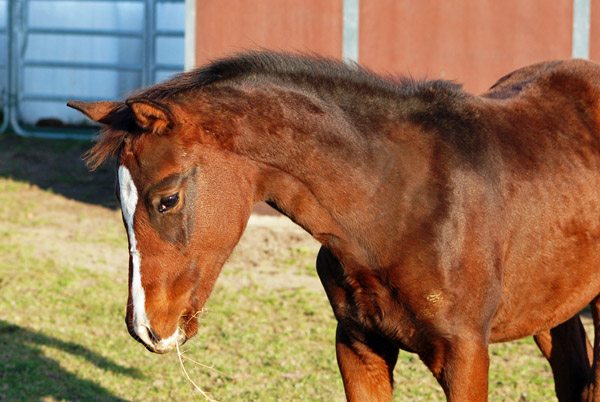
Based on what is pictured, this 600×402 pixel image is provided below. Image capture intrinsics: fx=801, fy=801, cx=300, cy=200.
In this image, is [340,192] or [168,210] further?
[340,192]

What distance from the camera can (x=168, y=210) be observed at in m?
2.61

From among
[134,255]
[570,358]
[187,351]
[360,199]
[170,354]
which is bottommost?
[170,354]

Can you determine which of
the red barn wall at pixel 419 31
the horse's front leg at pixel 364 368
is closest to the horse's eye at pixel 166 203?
the horse's front leg at pixel 364 368

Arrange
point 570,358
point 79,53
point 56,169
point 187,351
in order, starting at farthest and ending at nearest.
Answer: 1. point 79,53
2. point 56,169
3. point 187,351
4. point 570,358

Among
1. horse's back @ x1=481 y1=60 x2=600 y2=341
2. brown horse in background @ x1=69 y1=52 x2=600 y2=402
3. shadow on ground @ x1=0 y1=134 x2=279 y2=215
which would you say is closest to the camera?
brown horse in background @ x1=69 y1=52 x2=600 y2=402

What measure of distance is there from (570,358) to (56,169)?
9339 millimetres

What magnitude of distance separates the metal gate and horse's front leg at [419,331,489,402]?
11937 millimetres

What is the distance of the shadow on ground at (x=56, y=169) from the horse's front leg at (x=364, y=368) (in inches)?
286

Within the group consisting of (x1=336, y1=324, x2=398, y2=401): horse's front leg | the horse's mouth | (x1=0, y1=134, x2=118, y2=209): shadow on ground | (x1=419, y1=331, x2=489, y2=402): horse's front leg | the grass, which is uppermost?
the horse's mouth

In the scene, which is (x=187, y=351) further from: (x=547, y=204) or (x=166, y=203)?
(x=547, y=204)

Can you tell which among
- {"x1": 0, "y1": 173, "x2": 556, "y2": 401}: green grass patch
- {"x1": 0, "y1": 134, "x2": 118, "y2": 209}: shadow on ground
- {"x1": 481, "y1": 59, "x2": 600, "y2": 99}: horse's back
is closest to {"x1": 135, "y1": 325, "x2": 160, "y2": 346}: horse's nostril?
{"x1": 0, "y1": 173, "x2": 556, "y2": 401}: green grass patch

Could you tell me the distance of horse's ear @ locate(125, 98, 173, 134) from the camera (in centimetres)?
251

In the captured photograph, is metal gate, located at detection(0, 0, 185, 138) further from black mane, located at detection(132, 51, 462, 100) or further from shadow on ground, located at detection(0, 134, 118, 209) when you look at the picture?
black mane, located at detection(132, 51, 462, 100)

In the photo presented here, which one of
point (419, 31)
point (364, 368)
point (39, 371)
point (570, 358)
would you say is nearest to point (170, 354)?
point (39, 371)
